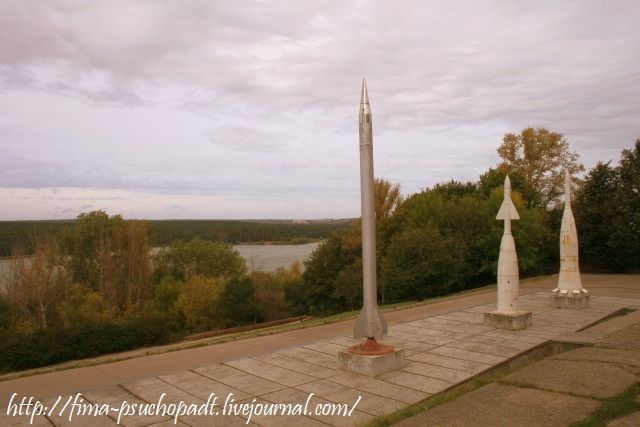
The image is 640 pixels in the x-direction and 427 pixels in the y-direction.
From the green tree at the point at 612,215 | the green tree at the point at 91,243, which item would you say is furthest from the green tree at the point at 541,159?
the green tree at the point at 91,243

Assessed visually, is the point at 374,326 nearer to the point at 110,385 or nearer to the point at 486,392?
the point at 486,392

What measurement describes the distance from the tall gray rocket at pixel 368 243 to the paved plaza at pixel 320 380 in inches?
26.8

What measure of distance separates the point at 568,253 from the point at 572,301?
1.26 m

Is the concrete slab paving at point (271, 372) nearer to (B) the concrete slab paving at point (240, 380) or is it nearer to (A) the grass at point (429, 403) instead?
(B) the concrete slab paving at point (240, 380)

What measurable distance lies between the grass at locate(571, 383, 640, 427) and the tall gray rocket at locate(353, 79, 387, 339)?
2866 millimetres

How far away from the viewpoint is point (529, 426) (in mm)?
4957

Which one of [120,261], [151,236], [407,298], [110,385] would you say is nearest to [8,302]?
[120,261]

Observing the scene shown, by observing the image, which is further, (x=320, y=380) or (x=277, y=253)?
(x=277, y=253)

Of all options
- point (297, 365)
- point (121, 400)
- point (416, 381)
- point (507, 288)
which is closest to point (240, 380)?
point (297, 365)

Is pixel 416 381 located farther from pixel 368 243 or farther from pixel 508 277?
pixel 508 277

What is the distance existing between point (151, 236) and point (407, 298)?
24319 millimetres

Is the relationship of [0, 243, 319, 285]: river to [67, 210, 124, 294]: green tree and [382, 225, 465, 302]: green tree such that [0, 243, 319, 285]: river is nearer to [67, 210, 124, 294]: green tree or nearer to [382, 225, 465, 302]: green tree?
[67, 210, 124, 294]: green tree

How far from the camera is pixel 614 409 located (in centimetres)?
529

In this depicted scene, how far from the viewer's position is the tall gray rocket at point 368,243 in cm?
725
